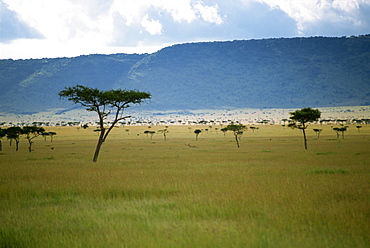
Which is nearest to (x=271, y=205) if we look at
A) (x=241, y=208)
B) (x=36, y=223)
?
(x=241, y=208)

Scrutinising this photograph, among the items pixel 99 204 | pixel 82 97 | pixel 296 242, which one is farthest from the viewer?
pixel 82 97

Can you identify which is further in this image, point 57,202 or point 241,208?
point 57,202

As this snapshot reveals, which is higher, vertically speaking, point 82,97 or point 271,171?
point 82,97

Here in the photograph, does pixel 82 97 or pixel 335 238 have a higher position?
pixel 82 97

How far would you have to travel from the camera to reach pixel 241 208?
1107 centimetres

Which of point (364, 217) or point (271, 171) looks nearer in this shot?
point (364, 217)

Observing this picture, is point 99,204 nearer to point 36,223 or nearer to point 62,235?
point 36,223

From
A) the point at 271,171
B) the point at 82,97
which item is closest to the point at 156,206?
the point at 271,171

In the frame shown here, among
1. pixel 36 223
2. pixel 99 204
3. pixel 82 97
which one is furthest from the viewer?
pixel 82 97

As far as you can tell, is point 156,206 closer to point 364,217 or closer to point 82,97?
point 364,217

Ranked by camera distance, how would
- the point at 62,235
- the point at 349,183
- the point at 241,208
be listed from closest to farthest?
the point at 62,235, the point at 241,208, the point at 349,183

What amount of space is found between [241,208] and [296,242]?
308cm

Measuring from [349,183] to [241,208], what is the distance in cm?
646

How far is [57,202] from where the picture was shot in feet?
43.1
